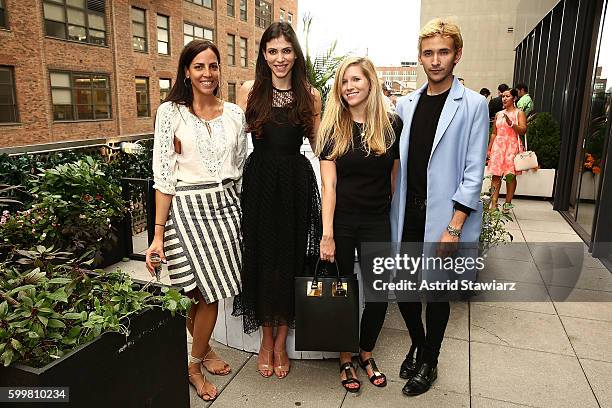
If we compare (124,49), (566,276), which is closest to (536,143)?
(566,276)

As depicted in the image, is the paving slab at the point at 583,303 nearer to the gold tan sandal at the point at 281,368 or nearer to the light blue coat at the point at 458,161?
the light blue coat at the point at 458,161

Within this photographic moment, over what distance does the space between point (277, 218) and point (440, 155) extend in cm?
91

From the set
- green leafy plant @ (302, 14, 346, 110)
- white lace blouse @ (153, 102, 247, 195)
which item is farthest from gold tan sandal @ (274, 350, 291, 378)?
green leafy plant @ (302, 14, 346, 110)

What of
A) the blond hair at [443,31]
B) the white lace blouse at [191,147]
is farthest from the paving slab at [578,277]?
the white lace blouse at [191,147]

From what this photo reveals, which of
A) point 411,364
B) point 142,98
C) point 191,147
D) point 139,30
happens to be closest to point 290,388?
point 411,364

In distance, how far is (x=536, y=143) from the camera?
7.44 metres

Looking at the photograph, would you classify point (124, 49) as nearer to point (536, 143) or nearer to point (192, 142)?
point (536, 143)

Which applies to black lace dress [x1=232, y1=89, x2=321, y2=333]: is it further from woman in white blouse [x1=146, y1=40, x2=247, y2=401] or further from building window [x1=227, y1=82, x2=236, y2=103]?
building window [x1=227, y1=82, x2=236, y2=103]

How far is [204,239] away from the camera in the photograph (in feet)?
7.64

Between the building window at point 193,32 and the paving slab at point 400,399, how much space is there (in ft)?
83.7

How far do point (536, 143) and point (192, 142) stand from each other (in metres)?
6.86

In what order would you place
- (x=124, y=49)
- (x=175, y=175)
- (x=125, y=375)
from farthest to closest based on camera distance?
(x=124, y=49) → (x=175, y=175) → (x=125, y=375)

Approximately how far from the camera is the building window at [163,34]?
75.4 feet

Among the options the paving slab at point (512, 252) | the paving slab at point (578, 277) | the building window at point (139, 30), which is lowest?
the paving slab at point (578, 277)
